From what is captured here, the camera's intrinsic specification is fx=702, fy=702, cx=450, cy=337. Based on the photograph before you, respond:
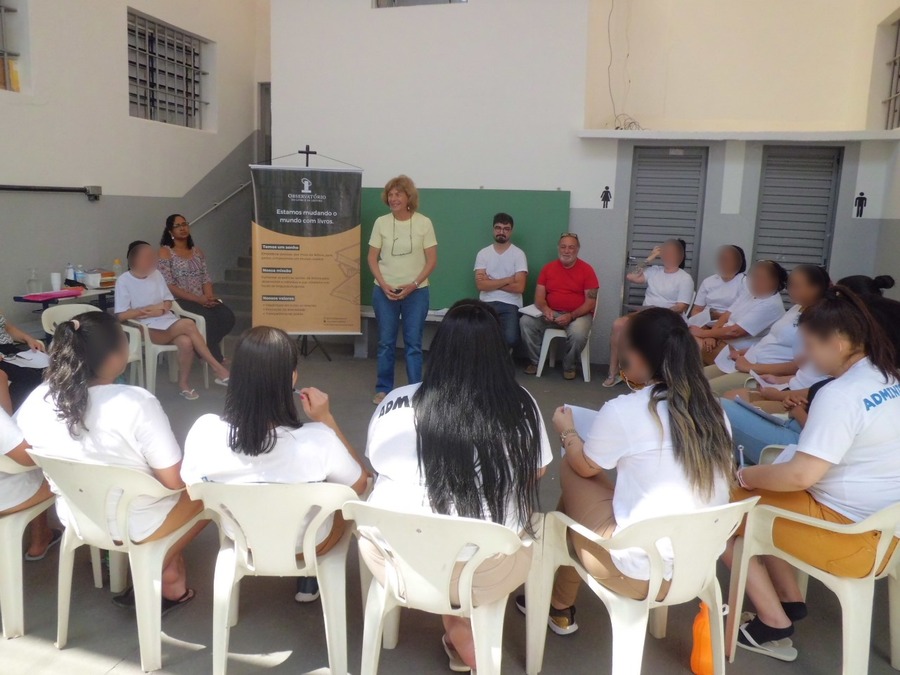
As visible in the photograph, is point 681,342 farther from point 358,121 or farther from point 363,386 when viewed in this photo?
point 358,121

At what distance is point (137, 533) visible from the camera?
6.91ft

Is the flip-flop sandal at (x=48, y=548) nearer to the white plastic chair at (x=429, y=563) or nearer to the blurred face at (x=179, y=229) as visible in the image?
the white plastic chair at (x=429, y=563)

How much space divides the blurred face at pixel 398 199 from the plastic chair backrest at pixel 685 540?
3521 mm

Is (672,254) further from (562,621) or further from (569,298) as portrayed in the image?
(562,621)

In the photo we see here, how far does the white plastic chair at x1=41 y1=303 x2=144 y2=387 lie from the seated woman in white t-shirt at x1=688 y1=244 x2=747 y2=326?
150 inches

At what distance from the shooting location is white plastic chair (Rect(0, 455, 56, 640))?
2191 millimetres

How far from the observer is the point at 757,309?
160 inches

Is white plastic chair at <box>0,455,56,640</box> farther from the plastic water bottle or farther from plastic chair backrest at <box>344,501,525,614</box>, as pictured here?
the plastic water bottle

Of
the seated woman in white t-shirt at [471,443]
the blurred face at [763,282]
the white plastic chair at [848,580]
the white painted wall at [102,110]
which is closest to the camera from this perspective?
the seated woman in white t-shirt at [471,443]

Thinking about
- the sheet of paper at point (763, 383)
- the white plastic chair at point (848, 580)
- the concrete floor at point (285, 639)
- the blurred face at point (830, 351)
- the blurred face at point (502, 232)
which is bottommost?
the concrete floor at point (285, 639)

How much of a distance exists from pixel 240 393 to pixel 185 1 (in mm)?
6323

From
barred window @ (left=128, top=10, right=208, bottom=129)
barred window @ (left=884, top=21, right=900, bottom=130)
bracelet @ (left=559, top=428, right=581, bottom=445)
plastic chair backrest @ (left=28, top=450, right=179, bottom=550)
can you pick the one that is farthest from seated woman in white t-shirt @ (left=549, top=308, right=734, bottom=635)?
barred window @ (left=128, top=10, right=208, bottom=129)

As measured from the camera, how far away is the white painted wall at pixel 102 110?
527 cm

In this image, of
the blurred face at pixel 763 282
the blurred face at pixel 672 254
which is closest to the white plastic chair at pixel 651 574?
the blurred face at pixel 763 282
